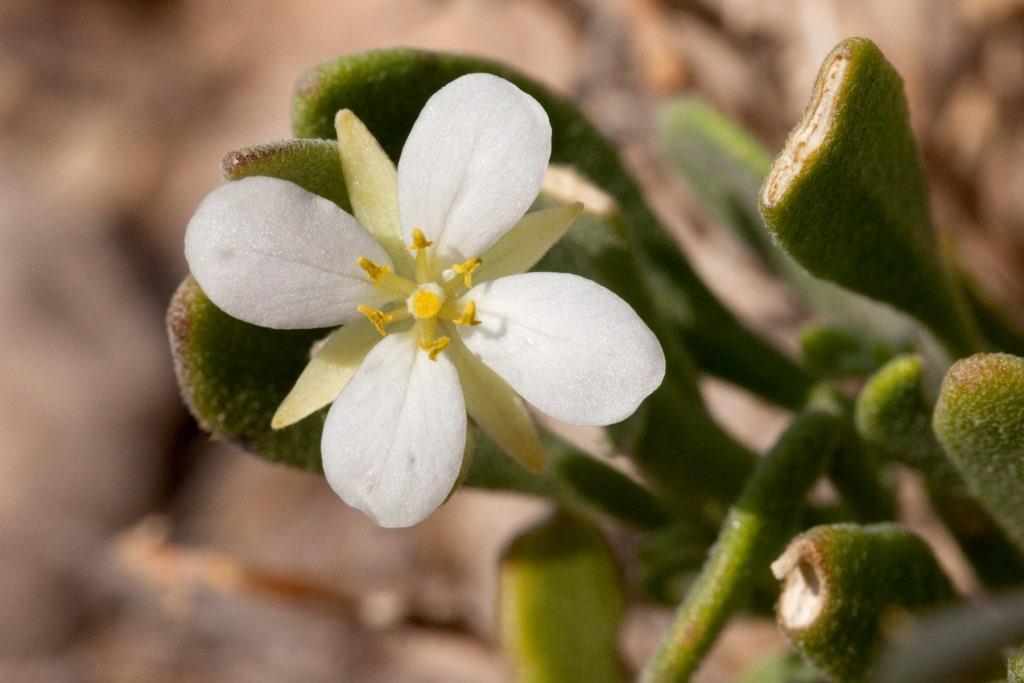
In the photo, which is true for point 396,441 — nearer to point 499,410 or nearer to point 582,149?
point 499,410

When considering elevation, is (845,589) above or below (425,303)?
below

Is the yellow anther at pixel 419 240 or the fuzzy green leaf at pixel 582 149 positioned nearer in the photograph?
the yellow anther at pixel 419 240

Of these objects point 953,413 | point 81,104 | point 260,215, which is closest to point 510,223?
point 260,215

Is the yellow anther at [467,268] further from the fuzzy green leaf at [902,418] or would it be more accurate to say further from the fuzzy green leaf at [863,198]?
the fuzzy green leaf at [902,418]

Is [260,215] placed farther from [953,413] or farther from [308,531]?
[308,531]

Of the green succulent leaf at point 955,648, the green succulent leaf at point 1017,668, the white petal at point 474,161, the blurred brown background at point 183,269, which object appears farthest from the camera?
the blurred brown background at point 183,269

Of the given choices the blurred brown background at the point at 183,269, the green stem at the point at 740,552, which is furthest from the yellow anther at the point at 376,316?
the blurred brown background at the point at 183,269

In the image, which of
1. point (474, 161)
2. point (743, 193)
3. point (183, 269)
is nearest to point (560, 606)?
point (743, 193)
